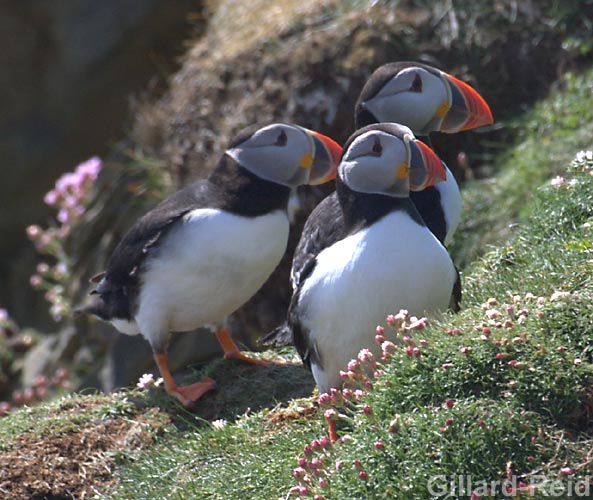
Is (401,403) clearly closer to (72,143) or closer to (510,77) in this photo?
(510,77)

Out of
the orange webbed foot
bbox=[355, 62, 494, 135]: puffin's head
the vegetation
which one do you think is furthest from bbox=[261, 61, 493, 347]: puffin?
the orange webbed foot

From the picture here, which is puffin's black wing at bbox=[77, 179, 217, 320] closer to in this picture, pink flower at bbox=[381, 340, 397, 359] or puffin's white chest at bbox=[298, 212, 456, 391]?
puffin's white chest at bbox=[298, 212, 456, 391]

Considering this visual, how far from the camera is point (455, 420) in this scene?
361 centimetres

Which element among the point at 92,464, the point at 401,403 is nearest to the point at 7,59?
the point at 92,464

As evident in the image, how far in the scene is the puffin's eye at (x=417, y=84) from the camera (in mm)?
5668

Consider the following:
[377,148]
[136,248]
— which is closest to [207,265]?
[136,248]

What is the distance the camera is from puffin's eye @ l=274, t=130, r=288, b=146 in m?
5.54

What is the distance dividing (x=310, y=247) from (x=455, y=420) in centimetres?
165

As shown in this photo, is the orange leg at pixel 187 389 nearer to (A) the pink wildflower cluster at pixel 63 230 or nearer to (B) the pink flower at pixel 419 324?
(B) the pink flower at pixel 419 324

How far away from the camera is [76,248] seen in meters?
10.9

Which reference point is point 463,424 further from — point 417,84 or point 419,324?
point 417,84

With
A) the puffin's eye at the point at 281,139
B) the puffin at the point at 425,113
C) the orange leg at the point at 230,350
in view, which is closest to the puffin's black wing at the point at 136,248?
the puffin's eye at the point at 281,139

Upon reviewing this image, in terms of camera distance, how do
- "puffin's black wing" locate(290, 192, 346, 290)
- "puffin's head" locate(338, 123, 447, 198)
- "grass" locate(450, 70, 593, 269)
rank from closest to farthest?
"puffin's head" locate(338, 123, 447, 198), "puffin's black wing" locate(290, 192, 346, 290), "grass" locate(450, 70, 593, 269)

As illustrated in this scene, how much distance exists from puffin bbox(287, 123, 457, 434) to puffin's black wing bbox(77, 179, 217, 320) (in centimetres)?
123
